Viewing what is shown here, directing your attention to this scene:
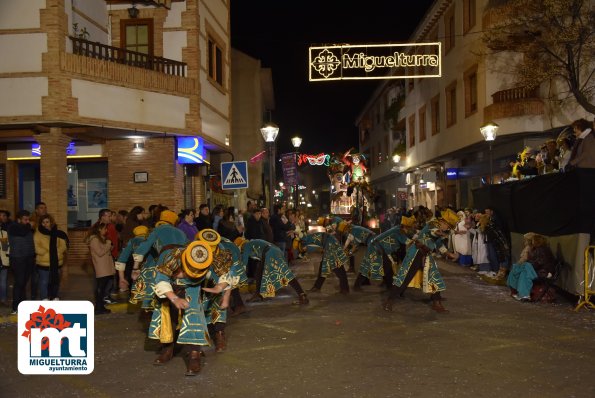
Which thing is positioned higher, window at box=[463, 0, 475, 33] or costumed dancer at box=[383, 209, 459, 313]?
window at box=[463, 0, 475, 33]

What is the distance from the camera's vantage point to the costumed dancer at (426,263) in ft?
34.6

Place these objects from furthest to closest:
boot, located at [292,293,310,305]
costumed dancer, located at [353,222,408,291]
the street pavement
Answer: costumed dancer, located at [353,222,408,291], boot, located at [292,293,310,305], the street pavement

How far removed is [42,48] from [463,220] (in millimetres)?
11477

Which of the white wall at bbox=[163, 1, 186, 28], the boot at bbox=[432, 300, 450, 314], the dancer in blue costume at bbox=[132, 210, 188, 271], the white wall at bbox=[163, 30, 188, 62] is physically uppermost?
the white wall at bbox=[163, 1, 186, 28]

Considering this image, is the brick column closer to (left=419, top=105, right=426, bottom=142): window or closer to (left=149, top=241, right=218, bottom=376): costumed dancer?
(left=149, top=241, right=218, bottom=376): costumed dancer

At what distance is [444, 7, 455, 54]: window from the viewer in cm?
2886

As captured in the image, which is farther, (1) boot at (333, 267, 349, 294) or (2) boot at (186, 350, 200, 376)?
(1) boot at (333, 267, 349, 294)

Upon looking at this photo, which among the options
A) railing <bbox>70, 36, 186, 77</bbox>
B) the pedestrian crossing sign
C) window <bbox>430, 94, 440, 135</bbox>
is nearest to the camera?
railing <bbox>70, 36, 186, 77</bbox>

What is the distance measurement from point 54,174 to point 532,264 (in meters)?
10.9

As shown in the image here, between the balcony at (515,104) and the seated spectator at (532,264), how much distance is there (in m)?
11.5

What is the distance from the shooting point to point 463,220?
59.3 ft

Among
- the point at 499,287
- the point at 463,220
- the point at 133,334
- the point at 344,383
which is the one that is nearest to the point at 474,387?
the point at 344,383

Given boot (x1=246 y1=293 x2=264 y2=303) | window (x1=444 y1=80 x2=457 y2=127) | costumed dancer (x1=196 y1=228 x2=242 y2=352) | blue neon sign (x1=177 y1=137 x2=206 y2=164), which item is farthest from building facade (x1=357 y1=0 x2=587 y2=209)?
costumed dancer (x1=196 y1=228 x2=242 y2=352)

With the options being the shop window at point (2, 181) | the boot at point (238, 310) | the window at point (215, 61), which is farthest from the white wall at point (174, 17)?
the boot at point (238, 310)
